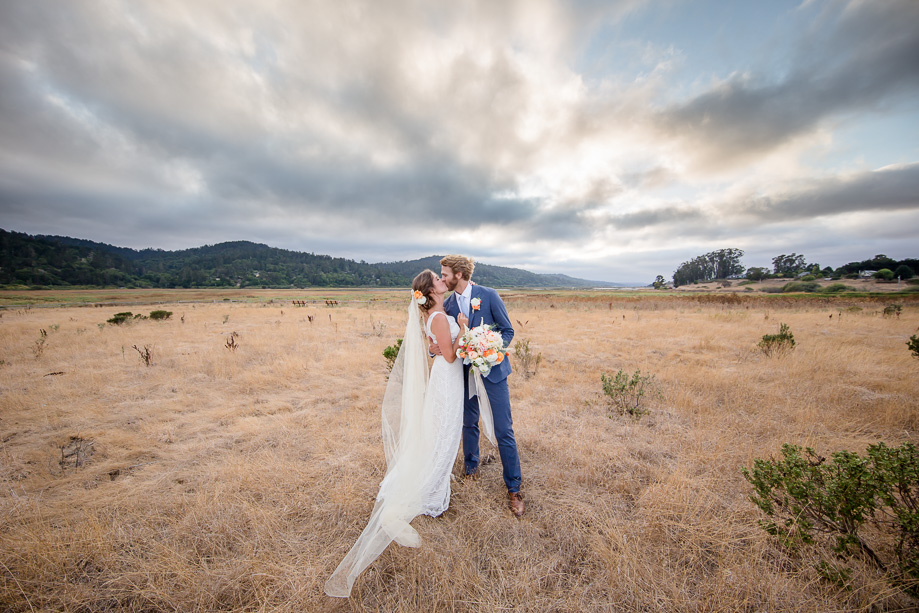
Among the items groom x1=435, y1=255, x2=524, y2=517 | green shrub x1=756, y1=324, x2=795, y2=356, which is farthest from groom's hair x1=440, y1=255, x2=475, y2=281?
green shrub x1=756, y1=324, x2=795, y2=356

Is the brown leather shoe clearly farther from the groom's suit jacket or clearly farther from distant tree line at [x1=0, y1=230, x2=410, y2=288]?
distant tree line at [x1=0, y1=230, x2=410, y2=288]

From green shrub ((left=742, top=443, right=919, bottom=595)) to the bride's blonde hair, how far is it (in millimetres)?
3540

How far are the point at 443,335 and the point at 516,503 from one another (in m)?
2.02

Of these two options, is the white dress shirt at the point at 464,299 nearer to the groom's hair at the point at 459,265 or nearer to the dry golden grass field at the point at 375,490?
the groom's hair at the point at 459,265

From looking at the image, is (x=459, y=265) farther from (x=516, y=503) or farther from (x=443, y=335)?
(x=516, y=503)

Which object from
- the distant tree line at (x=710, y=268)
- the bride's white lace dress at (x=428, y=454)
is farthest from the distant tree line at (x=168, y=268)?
the bride's white lace dress at (x=428, y=454)

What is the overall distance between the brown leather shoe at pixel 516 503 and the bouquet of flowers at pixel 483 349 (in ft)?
4.75

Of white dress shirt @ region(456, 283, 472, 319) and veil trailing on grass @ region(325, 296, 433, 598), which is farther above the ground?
white dress shirt @ region(456, 283, 472, 319)

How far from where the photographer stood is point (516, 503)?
3.36 metres

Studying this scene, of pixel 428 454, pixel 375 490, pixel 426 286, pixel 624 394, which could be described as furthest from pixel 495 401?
pixel 624 394

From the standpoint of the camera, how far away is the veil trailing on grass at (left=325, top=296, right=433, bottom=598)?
8.42 ft

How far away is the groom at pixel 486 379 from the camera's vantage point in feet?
11.1

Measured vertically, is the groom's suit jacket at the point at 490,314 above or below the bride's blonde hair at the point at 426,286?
below

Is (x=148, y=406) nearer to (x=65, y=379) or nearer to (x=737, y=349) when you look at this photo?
(x=65, y=379)
